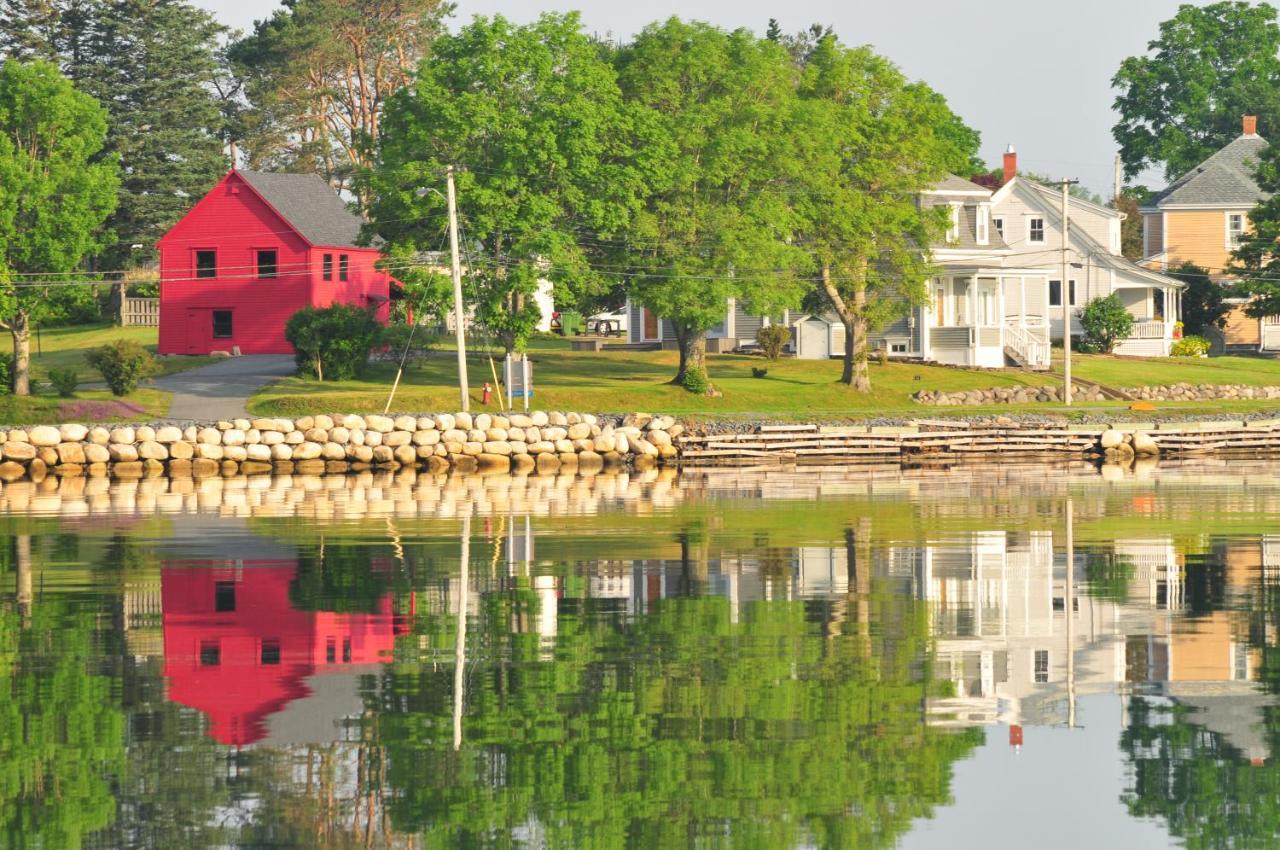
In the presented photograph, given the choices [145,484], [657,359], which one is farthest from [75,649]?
[657,359]

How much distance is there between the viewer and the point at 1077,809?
1309cm

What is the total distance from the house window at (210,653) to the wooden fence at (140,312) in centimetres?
7301

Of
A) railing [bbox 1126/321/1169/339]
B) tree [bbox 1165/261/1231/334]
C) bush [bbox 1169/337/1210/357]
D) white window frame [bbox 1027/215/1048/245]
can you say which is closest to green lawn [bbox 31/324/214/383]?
white window frame [bbox 1027/215/1048/245]

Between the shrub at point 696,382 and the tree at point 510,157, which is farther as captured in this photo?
the shrub at point 696,382

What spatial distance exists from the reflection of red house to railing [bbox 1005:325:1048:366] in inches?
2202

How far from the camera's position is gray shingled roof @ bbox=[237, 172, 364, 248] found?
261ft

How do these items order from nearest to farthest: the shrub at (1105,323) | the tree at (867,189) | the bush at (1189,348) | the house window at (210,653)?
the house window at (210,653) → the tree at (867,189) → the shrub at (1105,323) → the bush at (1189,348)

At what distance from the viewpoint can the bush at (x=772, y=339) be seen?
75.6 meters

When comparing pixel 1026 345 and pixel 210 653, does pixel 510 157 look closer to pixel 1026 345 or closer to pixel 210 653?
pixel 1026 345

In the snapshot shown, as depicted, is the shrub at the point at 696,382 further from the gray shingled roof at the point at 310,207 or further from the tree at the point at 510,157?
the gray shingled roof at the point at 310,207

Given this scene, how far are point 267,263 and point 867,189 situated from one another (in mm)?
25372

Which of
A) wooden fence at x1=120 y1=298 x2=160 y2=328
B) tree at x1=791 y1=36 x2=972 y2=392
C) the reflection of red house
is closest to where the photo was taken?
the reflection of red house

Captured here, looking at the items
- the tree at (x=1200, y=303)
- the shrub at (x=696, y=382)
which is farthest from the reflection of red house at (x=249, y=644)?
the tree at (x=1200, y=303)

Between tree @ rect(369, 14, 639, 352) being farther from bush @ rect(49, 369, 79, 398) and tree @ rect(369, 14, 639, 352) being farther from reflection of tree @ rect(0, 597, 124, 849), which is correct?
reflection of tree @ rect(0, 597, 124, 849)
